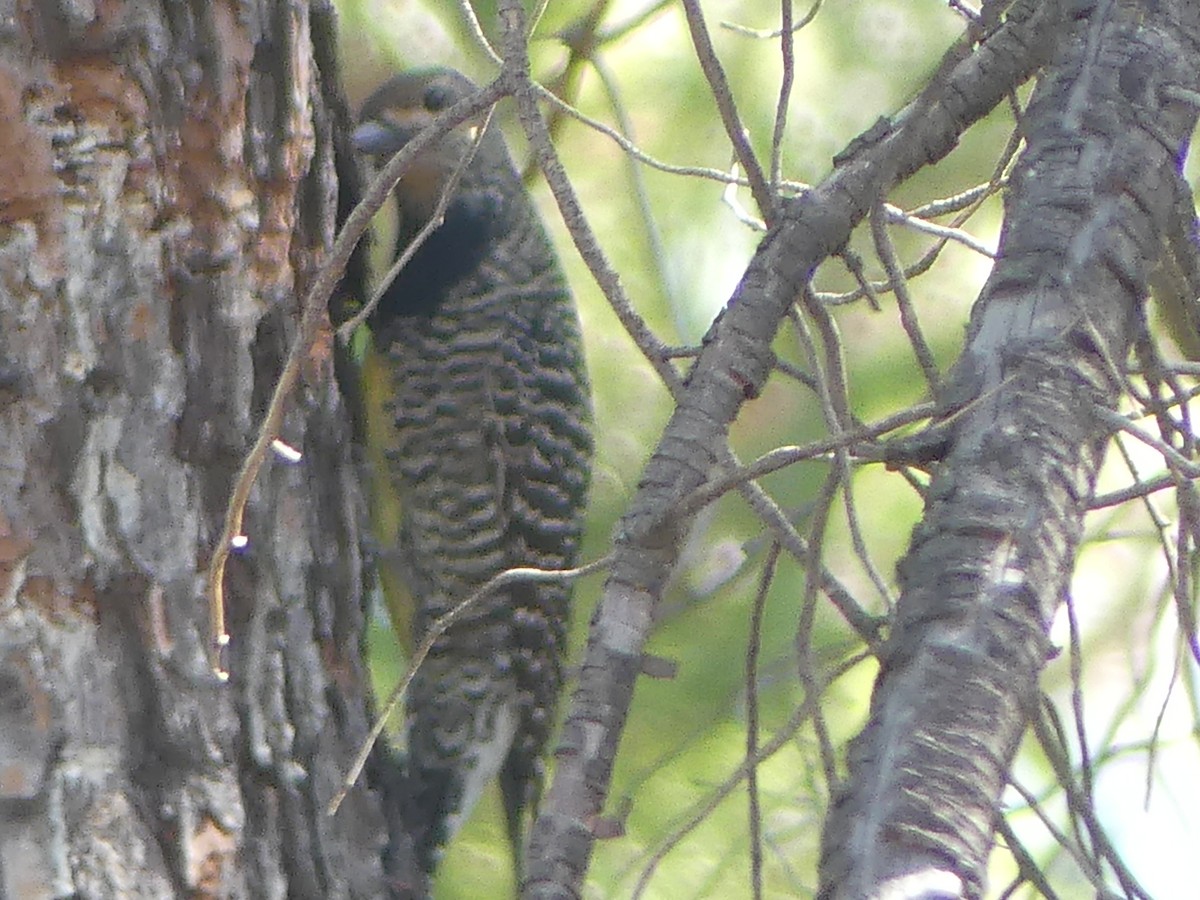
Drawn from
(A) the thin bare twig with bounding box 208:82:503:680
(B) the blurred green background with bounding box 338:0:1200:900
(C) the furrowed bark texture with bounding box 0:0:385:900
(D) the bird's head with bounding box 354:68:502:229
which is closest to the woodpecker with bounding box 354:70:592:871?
(D) the bird's head with bounding box 354:68:502:229

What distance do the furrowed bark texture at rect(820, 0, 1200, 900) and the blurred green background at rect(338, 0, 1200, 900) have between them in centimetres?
110

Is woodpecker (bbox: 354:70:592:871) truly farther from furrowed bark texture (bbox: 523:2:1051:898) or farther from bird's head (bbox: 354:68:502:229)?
furrowed bark texture (bbox: 523:2:1051:898)

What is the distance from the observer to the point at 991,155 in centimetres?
224

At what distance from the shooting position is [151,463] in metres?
1.13

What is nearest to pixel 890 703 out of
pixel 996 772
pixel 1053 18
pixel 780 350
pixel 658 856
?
pixel 996 772

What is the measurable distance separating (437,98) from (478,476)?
1.75 feet

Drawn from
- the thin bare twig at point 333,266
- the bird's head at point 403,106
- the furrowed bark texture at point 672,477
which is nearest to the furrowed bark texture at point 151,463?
the thin bare twig at point 333,266

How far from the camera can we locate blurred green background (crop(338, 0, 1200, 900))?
212cm

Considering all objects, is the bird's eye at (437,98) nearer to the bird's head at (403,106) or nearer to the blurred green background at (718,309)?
the bird's head at (403,106)

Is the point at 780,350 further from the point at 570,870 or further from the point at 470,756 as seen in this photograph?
the point at 570,870

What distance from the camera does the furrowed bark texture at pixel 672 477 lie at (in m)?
0.90

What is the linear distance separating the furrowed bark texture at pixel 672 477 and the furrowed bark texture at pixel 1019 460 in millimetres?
113

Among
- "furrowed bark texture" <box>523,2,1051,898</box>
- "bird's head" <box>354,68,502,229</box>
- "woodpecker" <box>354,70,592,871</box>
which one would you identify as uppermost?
"bird's head" <box>354,68,502,229</box>

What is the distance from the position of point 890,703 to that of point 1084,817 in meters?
0.25
